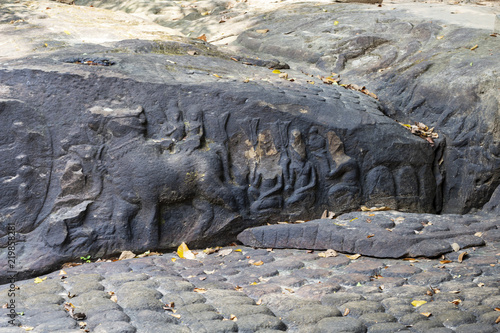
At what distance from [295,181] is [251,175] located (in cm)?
42

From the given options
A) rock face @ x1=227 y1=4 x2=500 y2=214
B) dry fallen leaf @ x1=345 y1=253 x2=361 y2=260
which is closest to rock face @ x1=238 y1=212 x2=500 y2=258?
dry fallen leaf @ x1=345 y1=253 x2=361 y2=260

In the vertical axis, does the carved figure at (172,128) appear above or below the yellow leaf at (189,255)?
above

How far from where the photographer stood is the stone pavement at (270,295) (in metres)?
2.86

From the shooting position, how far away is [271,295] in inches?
132

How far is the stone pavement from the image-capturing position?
286 centimetres

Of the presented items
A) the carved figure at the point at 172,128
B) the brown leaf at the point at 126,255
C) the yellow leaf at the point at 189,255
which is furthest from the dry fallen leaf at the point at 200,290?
the carved figure at the point at 172,128

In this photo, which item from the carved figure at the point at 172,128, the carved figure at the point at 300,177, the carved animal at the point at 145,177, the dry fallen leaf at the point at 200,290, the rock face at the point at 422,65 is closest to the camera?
the dry fallen leaf at the point at 200,290

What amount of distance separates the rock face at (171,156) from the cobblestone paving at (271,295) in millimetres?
479

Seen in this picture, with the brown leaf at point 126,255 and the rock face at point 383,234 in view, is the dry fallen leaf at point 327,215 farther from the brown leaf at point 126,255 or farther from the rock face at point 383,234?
the brown leaf at point 126,255

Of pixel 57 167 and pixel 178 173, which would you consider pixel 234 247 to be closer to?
pixel 178 173

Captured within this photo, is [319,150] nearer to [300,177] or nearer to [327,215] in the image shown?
[300,177]

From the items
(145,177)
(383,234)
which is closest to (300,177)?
(383,234)

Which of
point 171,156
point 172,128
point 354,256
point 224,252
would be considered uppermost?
point 172,128

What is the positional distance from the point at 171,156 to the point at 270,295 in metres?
1.77
